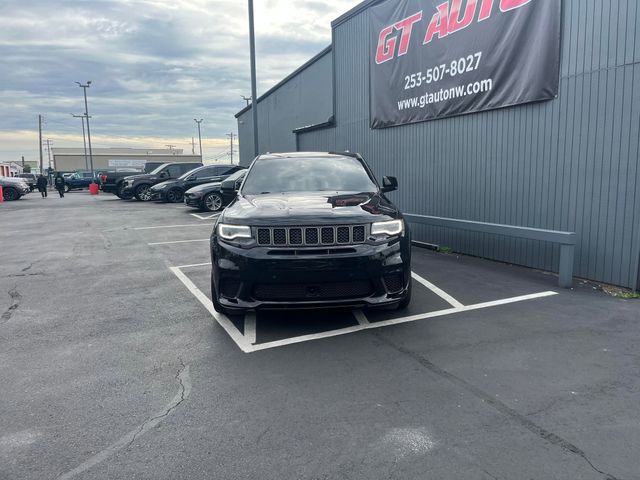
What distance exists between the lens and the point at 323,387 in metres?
3.54

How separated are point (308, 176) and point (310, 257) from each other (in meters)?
2.08

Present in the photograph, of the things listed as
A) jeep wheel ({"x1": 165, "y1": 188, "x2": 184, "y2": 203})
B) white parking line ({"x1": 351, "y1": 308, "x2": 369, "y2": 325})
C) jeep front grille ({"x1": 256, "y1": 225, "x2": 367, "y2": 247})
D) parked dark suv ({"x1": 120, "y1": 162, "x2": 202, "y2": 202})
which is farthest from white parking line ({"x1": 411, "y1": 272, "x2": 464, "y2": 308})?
parked dark suv ({"x1": 120, "y1": 162, "x2": 202, "y2": 202})

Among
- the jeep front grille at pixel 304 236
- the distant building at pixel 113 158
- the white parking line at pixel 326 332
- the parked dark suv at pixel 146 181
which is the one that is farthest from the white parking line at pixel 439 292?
the distant building at pixel 113 158

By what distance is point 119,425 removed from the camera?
305 cm

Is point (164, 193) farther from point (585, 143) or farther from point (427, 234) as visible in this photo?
point (585, 143)

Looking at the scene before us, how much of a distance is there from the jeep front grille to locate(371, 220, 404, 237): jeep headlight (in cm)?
27

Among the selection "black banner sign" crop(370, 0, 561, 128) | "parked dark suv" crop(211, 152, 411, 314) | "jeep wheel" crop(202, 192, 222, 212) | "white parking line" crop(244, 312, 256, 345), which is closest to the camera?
"parked dark suv" crop(211, 152, 411, 314)

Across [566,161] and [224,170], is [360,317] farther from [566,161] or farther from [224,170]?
[224,170]

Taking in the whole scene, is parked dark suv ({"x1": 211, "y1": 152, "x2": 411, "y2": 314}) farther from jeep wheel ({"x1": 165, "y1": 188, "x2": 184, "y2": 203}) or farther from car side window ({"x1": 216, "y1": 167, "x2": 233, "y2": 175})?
jeep wheel ({"x1": 165, "y1": 188, "x2": 184, "y2": 203})

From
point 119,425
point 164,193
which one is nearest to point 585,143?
point 119,425

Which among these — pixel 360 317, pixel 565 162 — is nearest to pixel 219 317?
pixel 360 317

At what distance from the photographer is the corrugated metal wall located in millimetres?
6008

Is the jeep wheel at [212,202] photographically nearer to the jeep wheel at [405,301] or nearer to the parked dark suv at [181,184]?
the parked dark suv at [181,184]

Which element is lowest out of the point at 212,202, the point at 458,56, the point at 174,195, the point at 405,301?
the point at 405,301
